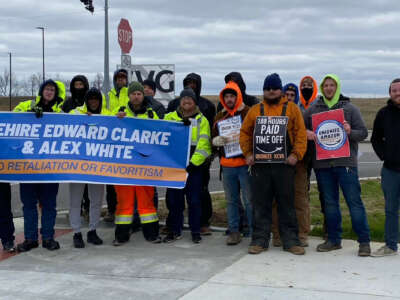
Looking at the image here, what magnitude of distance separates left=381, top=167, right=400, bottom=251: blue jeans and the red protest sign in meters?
0.52

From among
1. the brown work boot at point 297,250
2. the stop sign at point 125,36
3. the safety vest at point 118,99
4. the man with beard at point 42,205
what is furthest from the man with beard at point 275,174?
the stop sign at point 125,36

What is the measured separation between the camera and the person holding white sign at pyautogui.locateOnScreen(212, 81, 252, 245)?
23.2 ft

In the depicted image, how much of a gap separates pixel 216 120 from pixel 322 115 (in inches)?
56.0

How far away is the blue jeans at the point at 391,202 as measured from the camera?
20.7 feet

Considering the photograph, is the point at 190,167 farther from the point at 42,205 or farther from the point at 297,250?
the point at 42,205

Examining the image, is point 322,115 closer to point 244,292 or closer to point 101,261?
point 244,292

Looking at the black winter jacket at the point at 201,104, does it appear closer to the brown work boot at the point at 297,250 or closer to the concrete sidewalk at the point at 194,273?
the concrete sidewalk at the point at 194,273

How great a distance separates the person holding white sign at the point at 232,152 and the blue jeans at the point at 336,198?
971mm

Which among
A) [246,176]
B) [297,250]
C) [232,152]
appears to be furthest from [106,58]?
[297,250]

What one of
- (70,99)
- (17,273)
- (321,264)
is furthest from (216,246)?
(70,99)

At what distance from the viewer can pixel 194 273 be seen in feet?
19.3

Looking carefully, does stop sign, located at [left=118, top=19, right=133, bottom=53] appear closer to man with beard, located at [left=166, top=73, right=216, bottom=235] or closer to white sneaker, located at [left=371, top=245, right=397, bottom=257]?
man with beard, located at [left=166, top=73, right=216, bottom=235]

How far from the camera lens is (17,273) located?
19.9 feet

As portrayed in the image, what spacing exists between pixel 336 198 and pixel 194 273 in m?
2.06
